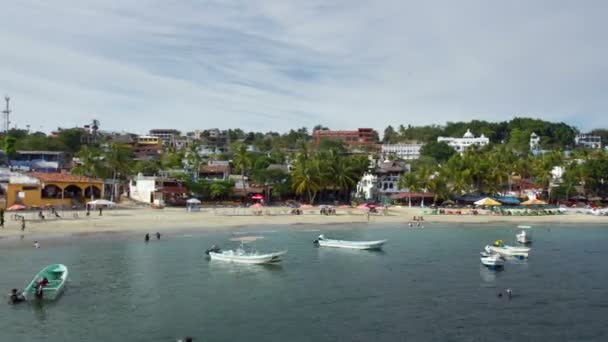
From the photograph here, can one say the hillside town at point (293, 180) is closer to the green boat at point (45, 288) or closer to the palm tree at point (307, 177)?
the palm tree at point (307, 177)

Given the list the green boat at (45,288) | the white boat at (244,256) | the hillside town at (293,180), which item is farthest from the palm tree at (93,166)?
the green boat at (45,288)

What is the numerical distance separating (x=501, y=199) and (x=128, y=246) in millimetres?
76112

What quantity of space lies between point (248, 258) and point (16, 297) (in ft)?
61.2

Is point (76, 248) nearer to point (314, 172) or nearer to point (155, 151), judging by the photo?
point (314, 172)

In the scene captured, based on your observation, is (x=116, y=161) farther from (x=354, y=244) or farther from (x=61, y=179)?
(x=354, y=244)

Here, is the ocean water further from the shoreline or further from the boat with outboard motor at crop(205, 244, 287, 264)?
the shoreline

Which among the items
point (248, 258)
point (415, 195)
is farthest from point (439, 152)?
point (248, 258)

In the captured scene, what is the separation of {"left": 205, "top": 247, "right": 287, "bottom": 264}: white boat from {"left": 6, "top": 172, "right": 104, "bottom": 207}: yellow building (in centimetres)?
4088

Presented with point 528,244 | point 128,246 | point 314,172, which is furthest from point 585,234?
point 128,246

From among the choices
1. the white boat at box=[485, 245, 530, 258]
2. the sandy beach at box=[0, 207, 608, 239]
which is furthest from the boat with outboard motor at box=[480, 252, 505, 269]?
the sandy beach at box=[0, 207, 608, 239]

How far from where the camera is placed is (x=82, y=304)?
3419 cm

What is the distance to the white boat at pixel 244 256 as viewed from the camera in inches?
1877

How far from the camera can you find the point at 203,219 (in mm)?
75750

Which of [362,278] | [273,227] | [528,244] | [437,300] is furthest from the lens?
[273,227]
